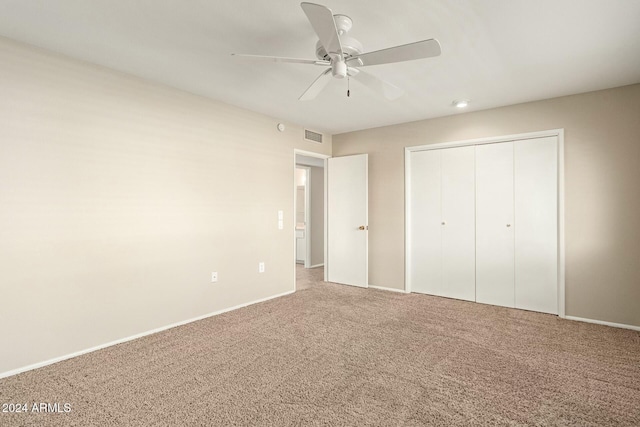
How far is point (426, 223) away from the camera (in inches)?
185

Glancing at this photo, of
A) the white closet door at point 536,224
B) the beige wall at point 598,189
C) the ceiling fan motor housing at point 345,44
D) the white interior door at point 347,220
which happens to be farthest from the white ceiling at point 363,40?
the white interior door at point 347,220

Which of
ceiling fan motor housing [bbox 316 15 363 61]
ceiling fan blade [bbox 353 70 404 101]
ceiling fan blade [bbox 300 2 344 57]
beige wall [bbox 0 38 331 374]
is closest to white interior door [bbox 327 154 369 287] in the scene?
beige wall [bbox 0 38 331 374]

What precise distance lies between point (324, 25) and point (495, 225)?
3375 mm

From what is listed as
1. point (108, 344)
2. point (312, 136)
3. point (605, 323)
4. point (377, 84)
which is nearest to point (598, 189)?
point (605, 323)

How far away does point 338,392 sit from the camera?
2.17 metres

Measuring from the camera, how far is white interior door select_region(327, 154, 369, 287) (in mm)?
5145

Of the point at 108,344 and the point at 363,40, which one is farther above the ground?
the point at 363,40

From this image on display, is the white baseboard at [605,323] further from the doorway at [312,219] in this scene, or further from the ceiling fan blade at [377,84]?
the doorway at [312,219]

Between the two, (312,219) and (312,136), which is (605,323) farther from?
(312,219)

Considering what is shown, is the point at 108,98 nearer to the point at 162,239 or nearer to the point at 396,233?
the point at 162,239

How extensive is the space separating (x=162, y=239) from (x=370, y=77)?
8.00ft

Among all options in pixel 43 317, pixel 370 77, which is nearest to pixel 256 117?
pixel 370 77

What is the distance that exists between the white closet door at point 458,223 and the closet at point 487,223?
0.04ft

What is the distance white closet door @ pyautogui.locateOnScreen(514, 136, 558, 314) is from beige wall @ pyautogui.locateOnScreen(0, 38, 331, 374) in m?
3.15
